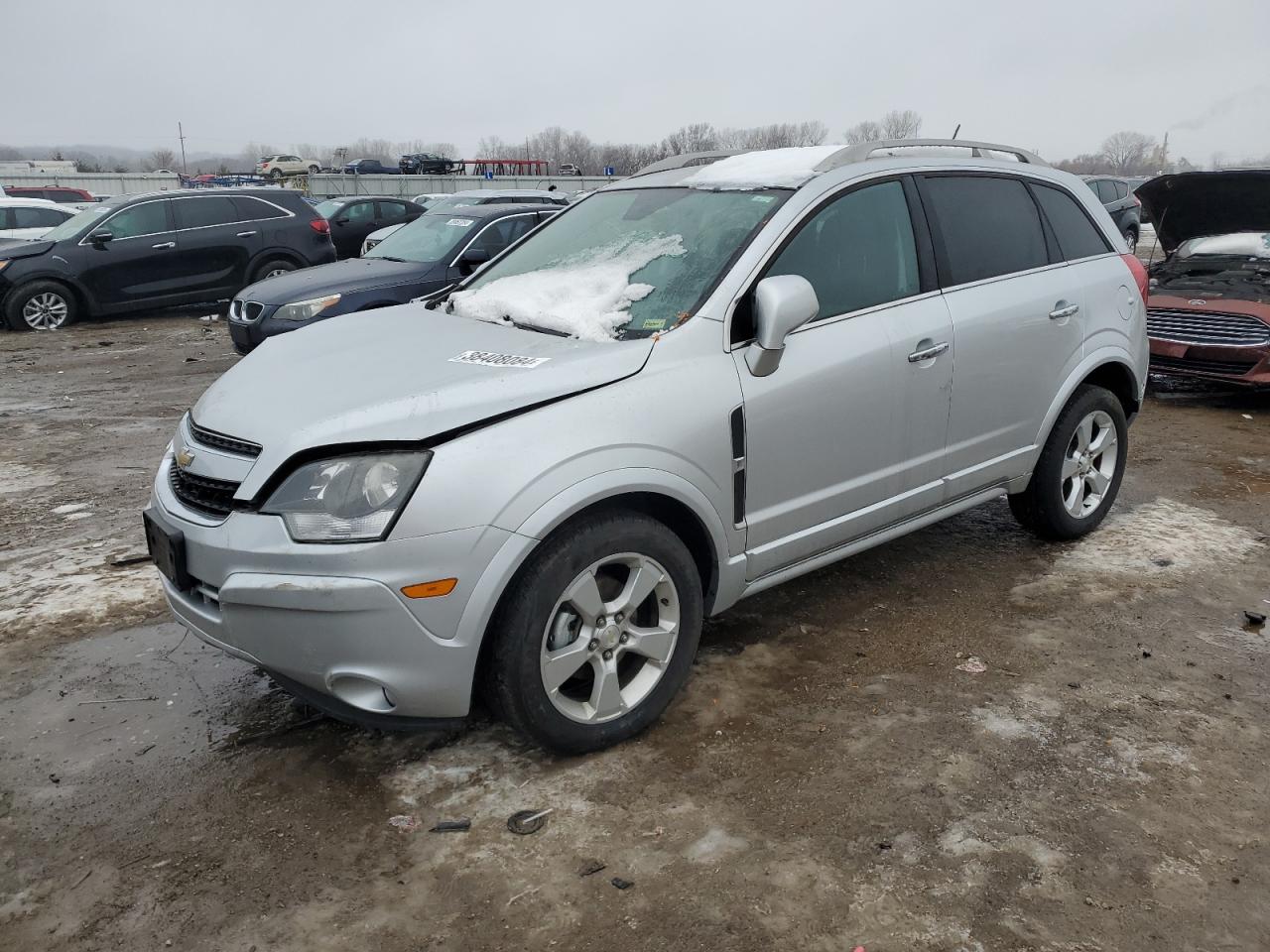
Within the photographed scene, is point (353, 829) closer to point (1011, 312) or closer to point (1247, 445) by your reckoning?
point (1011, 312)

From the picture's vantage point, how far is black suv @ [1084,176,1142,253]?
65.2ft

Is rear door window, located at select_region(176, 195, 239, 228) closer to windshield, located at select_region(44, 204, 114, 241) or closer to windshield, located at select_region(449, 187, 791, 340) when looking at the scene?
windshield, located at select_region(44, 204, 114, 241)

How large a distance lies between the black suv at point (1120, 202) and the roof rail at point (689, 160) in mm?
17960

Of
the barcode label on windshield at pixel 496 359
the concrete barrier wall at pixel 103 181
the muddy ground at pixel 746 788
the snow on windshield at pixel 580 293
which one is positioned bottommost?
the muddy ground at pixel 746 788

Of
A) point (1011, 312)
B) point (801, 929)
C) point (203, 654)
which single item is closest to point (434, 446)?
point (801, 929)

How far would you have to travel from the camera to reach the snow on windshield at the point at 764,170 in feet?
11.9

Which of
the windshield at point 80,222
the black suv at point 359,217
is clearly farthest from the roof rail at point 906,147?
the black suv at point 359,217

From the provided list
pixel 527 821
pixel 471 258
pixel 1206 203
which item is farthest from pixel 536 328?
pixel 1206 203

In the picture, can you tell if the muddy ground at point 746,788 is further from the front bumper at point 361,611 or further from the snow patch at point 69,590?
the front bumper at point 361,611

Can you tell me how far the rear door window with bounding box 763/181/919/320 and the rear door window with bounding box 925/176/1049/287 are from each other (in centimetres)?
20

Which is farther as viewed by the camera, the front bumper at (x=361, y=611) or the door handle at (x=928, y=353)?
the door handle at (x=928, y=353)

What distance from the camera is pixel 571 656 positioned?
9.56 feet

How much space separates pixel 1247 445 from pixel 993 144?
12.4 ft

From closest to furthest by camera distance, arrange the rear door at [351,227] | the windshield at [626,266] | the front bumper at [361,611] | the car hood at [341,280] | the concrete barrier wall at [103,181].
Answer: the front bumper at [361,611], the windshield at [626,266], the car hood at [341,280], the rear door at [351,227], the concrete barrier wall at [103,181]
